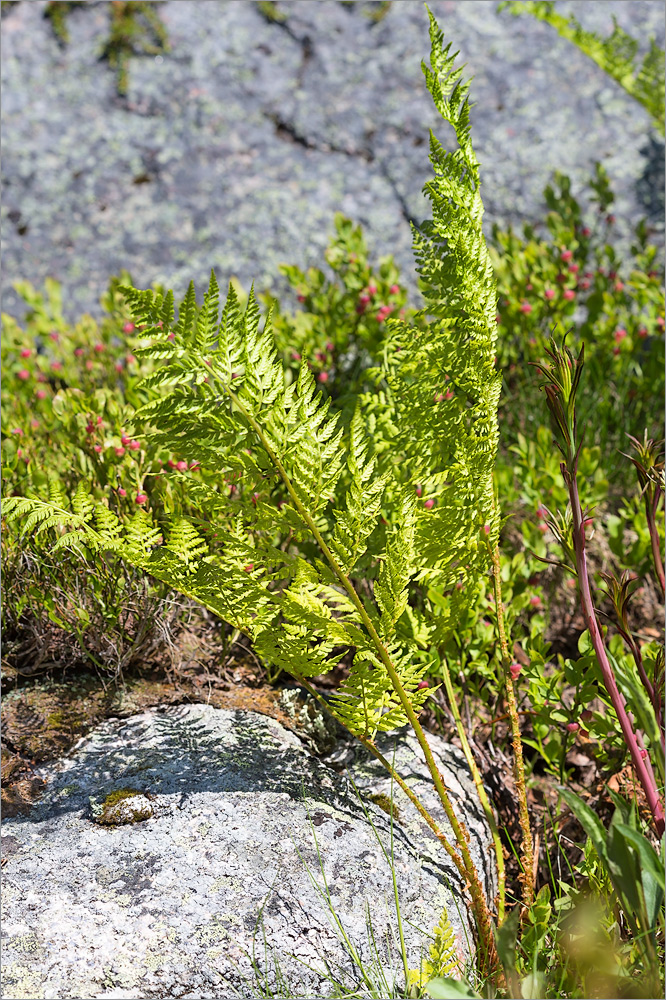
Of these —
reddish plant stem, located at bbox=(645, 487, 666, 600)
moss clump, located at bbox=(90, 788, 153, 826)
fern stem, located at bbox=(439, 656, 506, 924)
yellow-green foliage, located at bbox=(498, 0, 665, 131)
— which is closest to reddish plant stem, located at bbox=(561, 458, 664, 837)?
reddish plant stem, located at bbox=(645, 487, 666, 600)

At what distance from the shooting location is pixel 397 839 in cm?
176

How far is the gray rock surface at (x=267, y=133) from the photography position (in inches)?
151

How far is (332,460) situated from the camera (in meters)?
1.57

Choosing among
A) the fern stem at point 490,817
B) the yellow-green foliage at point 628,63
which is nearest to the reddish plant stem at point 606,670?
the fern stem at point 490,817

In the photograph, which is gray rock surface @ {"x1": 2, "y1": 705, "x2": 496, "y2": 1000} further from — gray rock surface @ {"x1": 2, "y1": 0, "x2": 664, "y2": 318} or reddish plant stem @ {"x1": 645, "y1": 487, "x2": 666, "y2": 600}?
gray rock surface @ {"x1": 2, "y1": 0, "x2": 664, "y2": 318}

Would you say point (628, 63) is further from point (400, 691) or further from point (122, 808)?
point (122, 808)

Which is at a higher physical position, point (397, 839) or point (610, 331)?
point (610, 331)

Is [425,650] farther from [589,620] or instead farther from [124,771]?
[124,771]

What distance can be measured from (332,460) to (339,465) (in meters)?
0.04

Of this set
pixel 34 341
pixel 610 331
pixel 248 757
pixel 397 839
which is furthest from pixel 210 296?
pixel 34 341

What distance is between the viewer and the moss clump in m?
1.67

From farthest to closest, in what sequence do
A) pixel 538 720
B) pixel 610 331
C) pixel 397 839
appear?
pixel 610 331 → pixel 538 720 → pixel 397 839

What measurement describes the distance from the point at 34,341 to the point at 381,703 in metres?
2.63

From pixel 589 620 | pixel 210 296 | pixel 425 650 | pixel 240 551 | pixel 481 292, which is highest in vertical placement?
pixel 481 292
